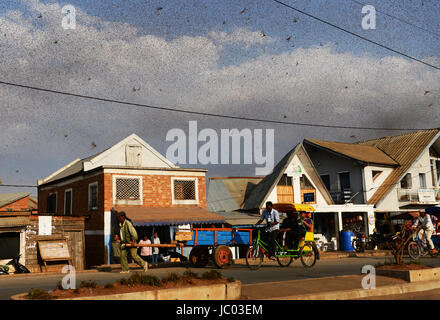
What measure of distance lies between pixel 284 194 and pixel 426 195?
12710 millimetres

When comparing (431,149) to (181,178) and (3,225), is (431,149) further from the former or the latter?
(3,225)

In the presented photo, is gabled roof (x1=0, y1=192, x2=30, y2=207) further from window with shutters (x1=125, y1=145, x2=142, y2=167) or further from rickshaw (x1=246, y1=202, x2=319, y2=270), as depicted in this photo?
rickshaw (x1=246, y1=202, x2=319, y2=270)

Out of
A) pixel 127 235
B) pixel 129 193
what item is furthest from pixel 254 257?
pixel 129 193

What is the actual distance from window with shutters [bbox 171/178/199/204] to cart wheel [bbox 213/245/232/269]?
11.5m

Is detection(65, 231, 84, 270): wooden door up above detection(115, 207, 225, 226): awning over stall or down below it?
below

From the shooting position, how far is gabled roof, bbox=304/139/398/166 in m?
36.1

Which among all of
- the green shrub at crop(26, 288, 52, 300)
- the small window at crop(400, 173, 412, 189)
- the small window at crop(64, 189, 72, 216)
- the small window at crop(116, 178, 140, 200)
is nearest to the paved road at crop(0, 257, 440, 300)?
the green shrub at crop(26, 288, 52, 300)

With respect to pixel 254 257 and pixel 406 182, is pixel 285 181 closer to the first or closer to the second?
pixel 406 182

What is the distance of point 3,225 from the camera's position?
21359 mm

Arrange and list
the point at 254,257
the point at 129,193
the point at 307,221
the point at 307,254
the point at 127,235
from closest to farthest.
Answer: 1. the point at 127,235
2. the point at 254,257
3. the point at 307,254
4. the point at 307,221
5. the point at 129,193

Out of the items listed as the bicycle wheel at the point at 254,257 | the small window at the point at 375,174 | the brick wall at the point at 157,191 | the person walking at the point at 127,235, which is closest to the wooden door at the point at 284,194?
the small window at the point at 375,174

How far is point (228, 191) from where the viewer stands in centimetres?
3712

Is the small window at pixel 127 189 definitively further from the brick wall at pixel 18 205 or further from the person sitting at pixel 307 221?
the brick wall at pixel 18 205
